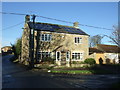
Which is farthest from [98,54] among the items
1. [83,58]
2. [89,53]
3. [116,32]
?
[116,32]

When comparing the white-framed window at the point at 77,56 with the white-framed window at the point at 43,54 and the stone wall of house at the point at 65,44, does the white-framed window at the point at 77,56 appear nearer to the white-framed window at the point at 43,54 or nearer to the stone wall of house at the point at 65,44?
the stone wall of house at the point at 65,44

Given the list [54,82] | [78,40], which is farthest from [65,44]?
[54,82]

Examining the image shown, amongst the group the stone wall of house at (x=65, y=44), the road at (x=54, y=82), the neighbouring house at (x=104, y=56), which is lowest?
the road at (x=54, y=82)

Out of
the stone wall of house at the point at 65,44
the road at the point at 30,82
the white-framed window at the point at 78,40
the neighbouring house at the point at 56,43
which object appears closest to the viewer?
the road at the point at 30,82

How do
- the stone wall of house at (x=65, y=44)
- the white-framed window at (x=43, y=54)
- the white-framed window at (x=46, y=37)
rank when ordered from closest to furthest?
the white-framed window at (x=43, y=54), the white-framed window at (x=46, y=37), the stone wall of house at (x=65, y=44)

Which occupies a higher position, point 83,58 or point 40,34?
point 40,34

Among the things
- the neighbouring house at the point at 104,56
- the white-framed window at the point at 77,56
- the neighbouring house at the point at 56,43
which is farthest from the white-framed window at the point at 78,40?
the neighbouring house at the point at 104,56

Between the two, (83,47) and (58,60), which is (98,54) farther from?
(58,60)

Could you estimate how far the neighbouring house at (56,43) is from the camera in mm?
28562

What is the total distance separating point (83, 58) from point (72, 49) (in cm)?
341

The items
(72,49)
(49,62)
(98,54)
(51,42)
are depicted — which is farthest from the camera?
(98,54)

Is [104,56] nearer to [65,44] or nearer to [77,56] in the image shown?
[77,56]

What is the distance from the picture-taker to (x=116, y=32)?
104 feet

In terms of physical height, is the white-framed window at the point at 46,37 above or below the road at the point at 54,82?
above
